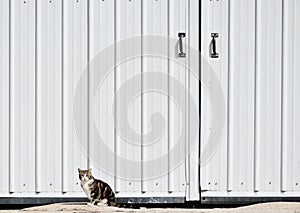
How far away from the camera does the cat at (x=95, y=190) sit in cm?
616

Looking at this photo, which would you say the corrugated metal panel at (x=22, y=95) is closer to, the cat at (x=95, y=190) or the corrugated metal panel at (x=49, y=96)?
the corrugated metal panel at (x=49, y=96)

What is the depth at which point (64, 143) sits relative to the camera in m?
6.30

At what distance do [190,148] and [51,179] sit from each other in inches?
44.8

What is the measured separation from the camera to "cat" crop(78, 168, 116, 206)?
616 centimetres

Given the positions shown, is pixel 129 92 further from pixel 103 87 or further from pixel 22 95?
pixel 22 95

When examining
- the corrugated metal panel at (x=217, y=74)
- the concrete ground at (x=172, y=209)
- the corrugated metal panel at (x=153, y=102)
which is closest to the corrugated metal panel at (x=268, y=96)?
the concrete ground at (x=172, y=209)

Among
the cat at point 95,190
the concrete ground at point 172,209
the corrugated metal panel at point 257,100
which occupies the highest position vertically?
the corrugated metal panel at point 257,100

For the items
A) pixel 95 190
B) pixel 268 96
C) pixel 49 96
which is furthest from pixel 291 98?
pixel 49 96

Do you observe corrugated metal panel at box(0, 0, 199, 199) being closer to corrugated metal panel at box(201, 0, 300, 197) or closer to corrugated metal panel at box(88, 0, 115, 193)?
corrugated metal panel at box(88, 0, 115, 193)

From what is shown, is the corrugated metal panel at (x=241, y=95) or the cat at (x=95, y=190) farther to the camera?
the corrugated metal panel at (x=241, y=95)

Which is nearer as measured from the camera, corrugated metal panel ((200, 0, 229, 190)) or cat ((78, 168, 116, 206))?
cat ((78, 168, 116, 206))

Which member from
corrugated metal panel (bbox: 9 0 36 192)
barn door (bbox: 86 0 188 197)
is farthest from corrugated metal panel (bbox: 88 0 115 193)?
corrugated metal panel (bbox: 9 0 36 192)

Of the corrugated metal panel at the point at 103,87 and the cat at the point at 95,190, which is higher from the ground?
the corrugated metal panel at the point at 103,87

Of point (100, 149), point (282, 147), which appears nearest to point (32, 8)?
point (100, 149)
